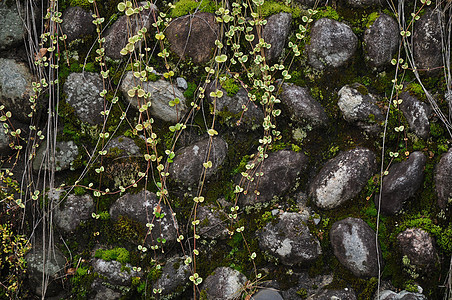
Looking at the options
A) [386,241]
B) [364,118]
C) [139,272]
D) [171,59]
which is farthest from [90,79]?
[386,241]

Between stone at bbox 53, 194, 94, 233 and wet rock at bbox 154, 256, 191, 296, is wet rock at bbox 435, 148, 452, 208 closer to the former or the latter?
wet rock at bbox 154, 256, 191, 296

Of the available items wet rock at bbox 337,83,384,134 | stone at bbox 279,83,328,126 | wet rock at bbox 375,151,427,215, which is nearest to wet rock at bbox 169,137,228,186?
stone at bbox 279,83,328,126

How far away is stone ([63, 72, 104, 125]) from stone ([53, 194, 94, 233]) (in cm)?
45

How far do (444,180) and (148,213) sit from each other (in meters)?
1.53

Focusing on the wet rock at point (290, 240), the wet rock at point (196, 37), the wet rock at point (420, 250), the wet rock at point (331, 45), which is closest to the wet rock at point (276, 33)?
the wet rock at point (331, 45)

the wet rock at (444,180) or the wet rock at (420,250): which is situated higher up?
the wet rock at (444,180)

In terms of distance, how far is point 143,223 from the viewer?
80.5 inches

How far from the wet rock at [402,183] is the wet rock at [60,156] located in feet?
5.53

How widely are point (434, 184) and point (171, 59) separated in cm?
159

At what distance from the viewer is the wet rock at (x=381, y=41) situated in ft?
7.00

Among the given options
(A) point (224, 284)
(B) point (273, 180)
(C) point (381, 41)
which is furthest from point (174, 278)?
(C) point (381, 41)

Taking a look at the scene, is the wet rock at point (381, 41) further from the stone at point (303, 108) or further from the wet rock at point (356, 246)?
the wet rock at point (356, 246)

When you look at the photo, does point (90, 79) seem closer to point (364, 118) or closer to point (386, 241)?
point (364, 118)

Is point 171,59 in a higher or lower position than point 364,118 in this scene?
higher
